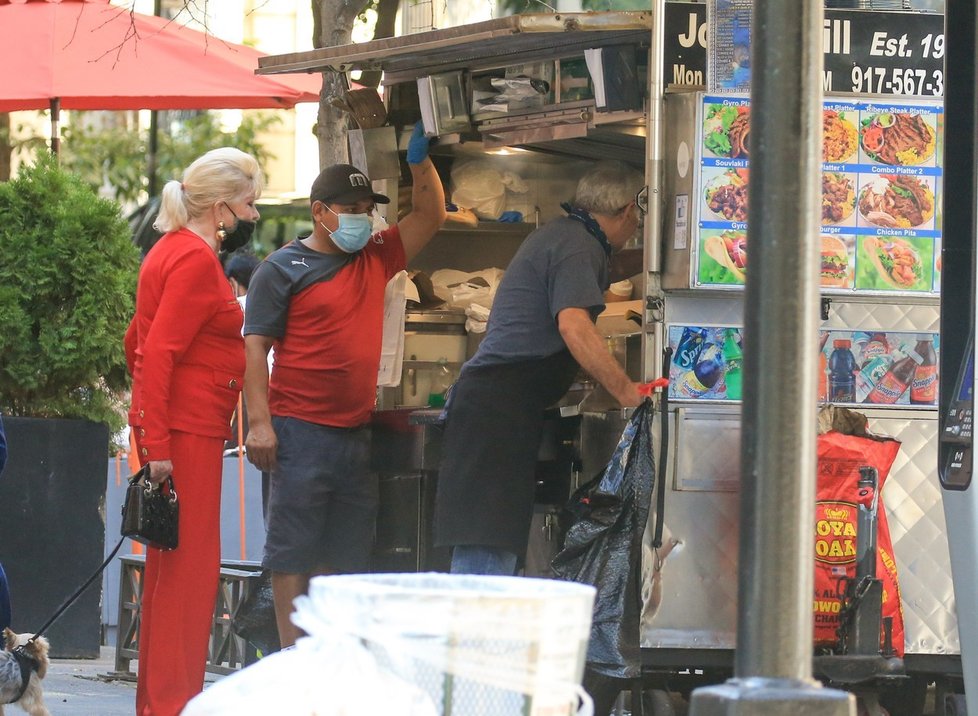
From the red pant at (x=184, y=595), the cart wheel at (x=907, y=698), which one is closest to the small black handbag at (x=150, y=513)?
the red pant at (x=184, y=595)

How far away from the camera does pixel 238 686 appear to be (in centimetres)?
276

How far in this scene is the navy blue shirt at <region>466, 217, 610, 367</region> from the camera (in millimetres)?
5758

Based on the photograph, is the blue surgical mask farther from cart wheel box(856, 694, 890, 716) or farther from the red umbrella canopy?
the red umbrella canopy

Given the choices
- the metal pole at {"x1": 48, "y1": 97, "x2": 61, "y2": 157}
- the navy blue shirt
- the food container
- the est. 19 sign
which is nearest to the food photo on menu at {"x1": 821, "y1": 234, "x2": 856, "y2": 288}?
the est. 19 sign

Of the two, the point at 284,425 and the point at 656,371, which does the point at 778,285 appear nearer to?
the point at 656,371

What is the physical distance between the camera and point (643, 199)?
5816mm

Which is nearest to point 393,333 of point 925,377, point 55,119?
point 925,377

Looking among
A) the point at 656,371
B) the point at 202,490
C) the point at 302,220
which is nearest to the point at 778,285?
the point at 656,371

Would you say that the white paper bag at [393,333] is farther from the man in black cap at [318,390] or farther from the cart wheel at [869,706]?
the cart wheel at [869,706]

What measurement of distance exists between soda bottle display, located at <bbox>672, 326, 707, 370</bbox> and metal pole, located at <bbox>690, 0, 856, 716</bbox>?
6.48 ft

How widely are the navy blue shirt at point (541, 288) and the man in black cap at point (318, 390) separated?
583 millimetres

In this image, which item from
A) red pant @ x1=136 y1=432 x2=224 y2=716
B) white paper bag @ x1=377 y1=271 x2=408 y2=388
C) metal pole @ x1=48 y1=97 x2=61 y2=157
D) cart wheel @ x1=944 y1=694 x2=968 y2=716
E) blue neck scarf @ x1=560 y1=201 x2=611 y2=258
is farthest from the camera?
metal pole @ x1=48 y1=97 x2=61 y2=157

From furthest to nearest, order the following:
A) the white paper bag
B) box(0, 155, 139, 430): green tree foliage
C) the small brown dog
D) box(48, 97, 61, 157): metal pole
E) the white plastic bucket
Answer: box(48, 97, 61, 157): metal pole, box(0, 155, 139, 430): green tree foliage, the white paper bag, the small brown dog, the white plastic bucket

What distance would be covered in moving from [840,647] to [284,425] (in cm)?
219
